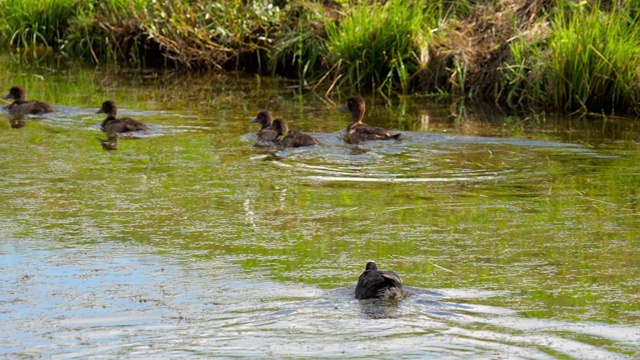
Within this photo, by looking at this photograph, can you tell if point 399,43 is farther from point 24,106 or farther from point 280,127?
point 24,106

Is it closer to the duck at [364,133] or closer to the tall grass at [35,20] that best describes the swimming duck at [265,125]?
the duck at [364,133]

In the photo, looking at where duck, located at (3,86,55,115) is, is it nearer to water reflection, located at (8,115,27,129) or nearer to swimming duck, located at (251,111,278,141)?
water reflection, located at (8,115,27,129)

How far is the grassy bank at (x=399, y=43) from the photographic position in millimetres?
13438

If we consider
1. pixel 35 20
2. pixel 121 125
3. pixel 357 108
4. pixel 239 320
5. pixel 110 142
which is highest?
Result: pixel 35 20

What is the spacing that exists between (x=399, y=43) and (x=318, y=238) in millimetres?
7197

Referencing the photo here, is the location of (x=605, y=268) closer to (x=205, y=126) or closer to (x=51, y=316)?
(x=51, y=316)

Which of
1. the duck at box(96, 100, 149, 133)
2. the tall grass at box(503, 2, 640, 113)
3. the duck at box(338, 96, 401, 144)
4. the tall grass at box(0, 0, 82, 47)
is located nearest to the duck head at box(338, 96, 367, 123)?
the duck at box(338, 96, 401, 144)

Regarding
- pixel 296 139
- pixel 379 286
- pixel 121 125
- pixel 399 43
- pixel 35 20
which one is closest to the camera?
pixel 379 286

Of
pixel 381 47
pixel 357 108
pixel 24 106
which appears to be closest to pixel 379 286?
pixel 357 108

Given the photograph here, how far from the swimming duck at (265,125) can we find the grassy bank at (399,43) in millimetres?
2667

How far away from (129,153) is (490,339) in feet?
19.7

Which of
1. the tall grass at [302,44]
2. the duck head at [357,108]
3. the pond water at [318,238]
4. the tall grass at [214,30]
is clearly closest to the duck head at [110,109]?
the pond water at [318,238]

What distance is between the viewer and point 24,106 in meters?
13.4

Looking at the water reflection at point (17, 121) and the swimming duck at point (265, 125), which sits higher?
the swimming duck at point (265, 125)
